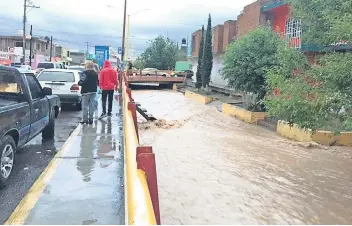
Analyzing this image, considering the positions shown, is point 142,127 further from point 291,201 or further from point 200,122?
point 291,201

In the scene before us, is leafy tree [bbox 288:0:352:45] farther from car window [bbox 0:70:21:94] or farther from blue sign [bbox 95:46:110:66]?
blue sign [bbox 95:46:110:66]

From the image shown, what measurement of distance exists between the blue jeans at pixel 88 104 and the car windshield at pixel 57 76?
437 centimetres

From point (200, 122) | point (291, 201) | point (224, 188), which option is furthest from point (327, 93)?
point (200, 122)

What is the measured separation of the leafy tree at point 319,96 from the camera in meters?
6.68

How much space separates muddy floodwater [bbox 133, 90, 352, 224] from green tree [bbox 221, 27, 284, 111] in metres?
3.74


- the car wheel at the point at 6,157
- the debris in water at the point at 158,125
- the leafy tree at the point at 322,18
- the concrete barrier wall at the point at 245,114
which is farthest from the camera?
the concrete barrier wall at the point at 245,114

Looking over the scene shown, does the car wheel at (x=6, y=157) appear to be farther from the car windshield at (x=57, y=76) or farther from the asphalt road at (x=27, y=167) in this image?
the car windshield at (x=57, y=76)

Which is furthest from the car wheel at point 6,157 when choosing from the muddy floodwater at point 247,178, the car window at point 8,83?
the muddy floodwater at point 247,178

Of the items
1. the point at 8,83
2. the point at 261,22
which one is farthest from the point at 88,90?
the point at 261,22

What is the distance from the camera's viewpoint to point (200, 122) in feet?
57.7

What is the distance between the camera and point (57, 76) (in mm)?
14656

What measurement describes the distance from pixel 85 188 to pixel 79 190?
11 cm

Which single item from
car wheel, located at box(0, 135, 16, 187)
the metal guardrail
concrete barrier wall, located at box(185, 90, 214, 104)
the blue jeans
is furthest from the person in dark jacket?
concrete barrier wall, located at box(185, 90, 214, 104)

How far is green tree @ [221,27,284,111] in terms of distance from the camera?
1733 centimetres
